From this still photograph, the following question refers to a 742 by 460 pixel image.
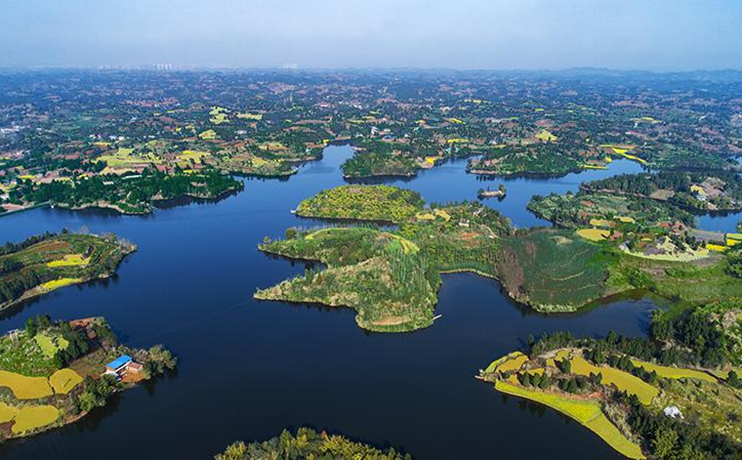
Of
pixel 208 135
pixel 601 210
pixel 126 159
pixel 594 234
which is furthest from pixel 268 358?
pixel 208 135

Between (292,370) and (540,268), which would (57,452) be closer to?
(292,370)

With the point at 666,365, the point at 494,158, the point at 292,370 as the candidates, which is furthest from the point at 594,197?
the point at 292,370

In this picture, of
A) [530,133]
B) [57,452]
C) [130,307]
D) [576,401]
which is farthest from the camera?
[530,133]

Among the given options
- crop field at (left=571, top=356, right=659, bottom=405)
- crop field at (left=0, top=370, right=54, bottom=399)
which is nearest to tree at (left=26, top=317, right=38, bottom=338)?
crop field at (left=0, top=370, right=54, bottom=399)

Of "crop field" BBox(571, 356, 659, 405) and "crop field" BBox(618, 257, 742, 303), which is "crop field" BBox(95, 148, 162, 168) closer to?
"crop field" BBox(618, 257, 742, 303)

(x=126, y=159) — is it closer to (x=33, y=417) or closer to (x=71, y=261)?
(x=71, y=261)

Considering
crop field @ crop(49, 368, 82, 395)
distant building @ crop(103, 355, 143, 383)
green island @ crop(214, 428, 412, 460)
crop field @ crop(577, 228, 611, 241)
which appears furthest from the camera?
crop field @ crop(577, 228, 611, 241)

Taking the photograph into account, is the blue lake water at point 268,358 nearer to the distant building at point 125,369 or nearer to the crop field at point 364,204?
the distant building at point 125,369
